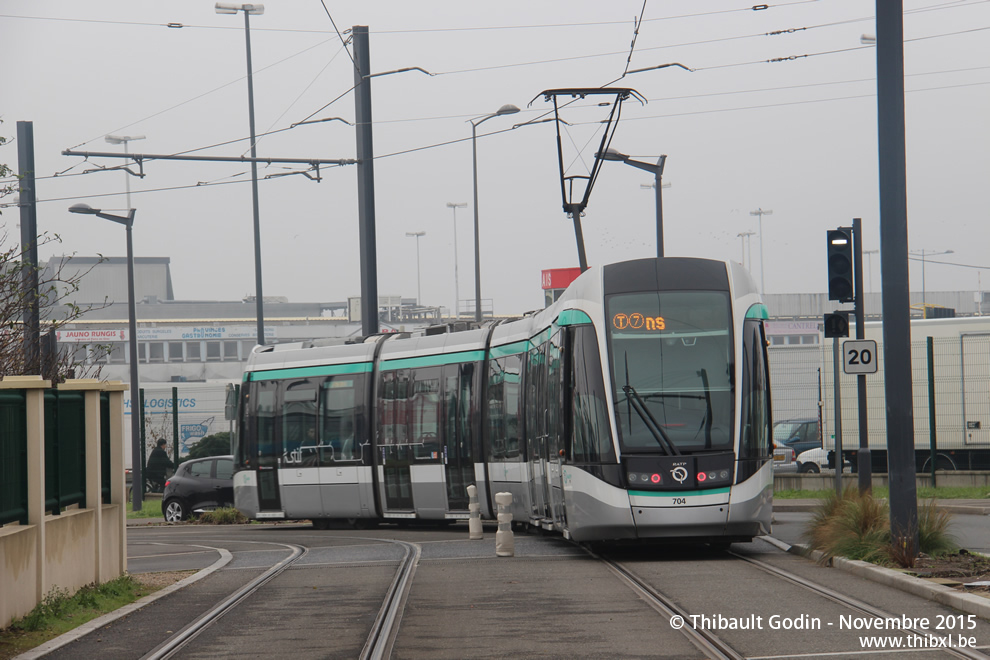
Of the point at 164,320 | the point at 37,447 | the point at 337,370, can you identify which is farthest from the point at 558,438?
the point at 164,320

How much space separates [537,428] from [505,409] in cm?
203

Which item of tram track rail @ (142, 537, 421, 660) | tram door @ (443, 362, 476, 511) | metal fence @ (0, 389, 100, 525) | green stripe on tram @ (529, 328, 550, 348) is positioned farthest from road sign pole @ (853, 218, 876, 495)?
metal fence @ (0, 389, 100, 525)

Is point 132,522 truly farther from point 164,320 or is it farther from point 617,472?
point 164,320

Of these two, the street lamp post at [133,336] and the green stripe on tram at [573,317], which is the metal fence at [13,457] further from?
the street lamp post at [133,336]

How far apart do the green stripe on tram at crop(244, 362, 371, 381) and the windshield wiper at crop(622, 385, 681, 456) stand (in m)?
8.55

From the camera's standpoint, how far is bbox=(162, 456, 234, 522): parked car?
93.2 ft

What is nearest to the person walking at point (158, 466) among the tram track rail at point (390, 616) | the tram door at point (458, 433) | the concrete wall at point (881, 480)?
the tram door at point (458, 433)

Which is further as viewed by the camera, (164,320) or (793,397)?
(164,320)

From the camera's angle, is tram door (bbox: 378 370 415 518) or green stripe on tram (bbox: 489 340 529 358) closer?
green stripe on tram (bbox: 489 340 529 358)

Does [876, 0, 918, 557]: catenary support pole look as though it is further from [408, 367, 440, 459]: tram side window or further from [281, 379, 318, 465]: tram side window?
[281, 379, 318, 465]: tram side window

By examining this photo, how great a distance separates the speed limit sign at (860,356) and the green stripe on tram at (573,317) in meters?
3.02

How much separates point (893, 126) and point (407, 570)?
258 inches

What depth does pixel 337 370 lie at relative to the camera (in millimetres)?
22109

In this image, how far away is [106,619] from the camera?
10.9m
